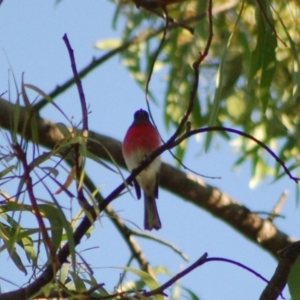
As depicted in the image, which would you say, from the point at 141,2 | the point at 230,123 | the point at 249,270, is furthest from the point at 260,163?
the point at 249,270

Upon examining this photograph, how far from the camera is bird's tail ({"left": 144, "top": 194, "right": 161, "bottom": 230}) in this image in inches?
117

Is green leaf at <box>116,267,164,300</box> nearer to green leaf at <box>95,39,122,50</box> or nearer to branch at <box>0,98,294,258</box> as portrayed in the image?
branch at <box>0,98,294,258</box>

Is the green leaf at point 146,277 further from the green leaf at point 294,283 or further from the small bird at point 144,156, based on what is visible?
the small bird at point 144,156

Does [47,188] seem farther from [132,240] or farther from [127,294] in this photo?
[132,240]

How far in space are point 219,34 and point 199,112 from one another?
0.89 ft

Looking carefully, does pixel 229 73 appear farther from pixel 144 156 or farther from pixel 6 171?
pixel 6 171

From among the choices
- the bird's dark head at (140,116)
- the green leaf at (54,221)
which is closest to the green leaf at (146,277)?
the green leaf at (54,221)

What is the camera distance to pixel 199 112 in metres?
2.86

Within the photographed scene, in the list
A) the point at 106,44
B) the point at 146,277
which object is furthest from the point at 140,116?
the point at 146,277

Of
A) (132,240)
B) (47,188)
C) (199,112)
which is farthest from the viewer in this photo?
(199,112)

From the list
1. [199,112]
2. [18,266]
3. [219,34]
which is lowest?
[18,266]

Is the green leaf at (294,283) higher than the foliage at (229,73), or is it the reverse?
the foliage at (229,73)

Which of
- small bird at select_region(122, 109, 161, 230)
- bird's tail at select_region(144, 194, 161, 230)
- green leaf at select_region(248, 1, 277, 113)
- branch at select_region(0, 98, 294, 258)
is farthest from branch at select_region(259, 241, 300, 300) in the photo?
bird's tail at select_region(144, 194, 161, 230)

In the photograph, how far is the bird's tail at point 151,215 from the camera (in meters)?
2.96
